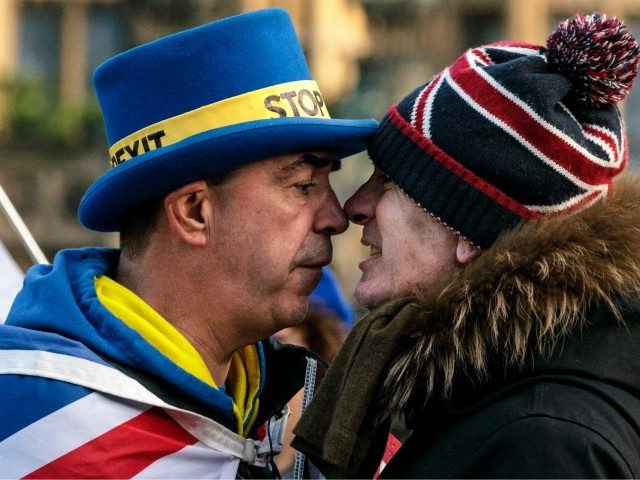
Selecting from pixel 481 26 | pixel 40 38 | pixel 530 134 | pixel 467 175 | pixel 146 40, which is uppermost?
pixel 530 134

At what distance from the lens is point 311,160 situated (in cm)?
347

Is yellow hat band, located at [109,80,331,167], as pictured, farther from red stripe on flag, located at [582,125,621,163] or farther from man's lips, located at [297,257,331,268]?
red stripe on flag, located at [582,125,621,163]

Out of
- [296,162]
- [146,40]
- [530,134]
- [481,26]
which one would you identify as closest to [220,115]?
[296,162]

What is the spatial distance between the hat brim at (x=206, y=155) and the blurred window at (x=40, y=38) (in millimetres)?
21788

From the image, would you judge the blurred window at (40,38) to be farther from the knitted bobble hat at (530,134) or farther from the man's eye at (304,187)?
the knitted bobble hat at (530,134)

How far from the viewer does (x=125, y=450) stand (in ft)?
10.0

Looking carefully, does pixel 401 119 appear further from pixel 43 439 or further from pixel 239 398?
pixel 43 439

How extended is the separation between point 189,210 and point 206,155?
0.66 ft

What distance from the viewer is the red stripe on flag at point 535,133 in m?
2.99

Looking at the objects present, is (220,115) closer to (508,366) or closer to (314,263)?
(314,263)

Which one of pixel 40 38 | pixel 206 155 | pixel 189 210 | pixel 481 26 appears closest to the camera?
pixel 206 155

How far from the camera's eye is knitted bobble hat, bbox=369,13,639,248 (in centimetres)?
300

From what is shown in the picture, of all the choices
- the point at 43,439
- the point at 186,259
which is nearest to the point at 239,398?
the point at 186,259

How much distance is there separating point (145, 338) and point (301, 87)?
0.85 meters
